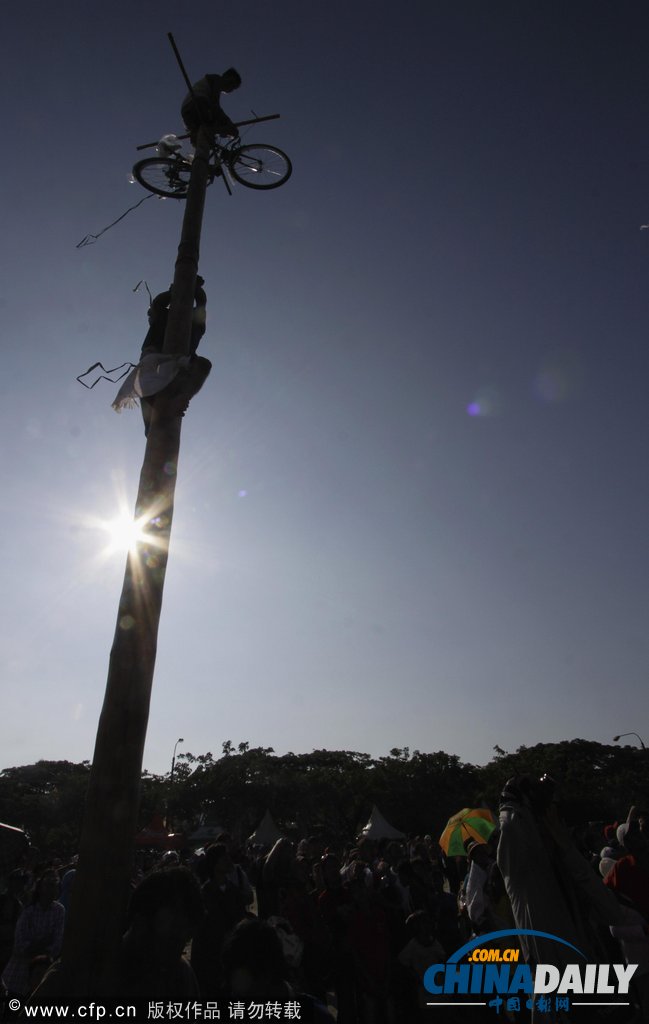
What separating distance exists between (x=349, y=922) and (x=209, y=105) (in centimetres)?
705

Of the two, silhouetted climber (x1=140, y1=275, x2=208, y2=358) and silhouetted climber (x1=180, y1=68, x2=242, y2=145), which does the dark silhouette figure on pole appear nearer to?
silhouetted climber (x1=140, y1=275, x2=208, y2=358)

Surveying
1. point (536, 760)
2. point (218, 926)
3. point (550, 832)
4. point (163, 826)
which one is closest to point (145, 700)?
point (550, 832)

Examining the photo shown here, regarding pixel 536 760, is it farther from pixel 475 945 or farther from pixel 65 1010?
pixel 65 1010

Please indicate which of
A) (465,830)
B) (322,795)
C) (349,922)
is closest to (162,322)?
(349,922)

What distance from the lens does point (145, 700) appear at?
8.66 feet

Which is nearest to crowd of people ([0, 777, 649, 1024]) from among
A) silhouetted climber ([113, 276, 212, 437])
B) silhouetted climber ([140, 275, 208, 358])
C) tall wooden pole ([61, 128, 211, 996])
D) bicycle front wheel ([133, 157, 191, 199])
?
tall wooden pole ([61, 128, 211, 996])

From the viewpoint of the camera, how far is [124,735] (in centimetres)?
251

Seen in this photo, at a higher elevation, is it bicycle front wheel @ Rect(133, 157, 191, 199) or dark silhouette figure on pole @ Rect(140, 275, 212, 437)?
bicycle front wheel @ Rect(133, 157, 191, 199)

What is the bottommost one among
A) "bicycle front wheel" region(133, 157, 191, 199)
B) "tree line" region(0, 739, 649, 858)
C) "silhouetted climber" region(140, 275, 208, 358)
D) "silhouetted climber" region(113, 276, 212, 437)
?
"tree line" region(0, 739, 649, 858)

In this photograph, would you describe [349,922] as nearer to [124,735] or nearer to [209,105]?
[124,735]

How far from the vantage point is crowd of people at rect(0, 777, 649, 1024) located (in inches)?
109

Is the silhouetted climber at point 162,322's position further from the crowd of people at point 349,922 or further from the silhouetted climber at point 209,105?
the crowd of people at point 349,922

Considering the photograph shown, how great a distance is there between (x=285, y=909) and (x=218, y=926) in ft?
2.47

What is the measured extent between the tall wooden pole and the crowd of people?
0.14 m
